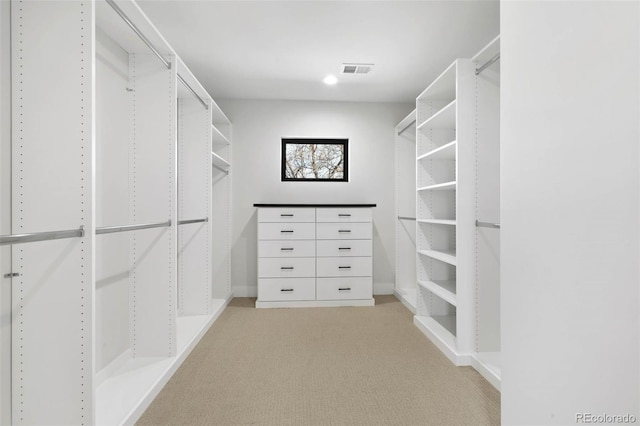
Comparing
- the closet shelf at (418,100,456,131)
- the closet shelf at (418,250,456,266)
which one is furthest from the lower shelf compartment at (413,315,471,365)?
the closet shelf at (418,100,456,131)

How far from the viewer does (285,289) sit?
12.5 ft

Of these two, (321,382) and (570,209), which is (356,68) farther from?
(570,209)

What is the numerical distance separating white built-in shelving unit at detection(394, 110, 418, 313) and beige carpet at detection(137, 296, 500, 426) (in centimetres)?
121

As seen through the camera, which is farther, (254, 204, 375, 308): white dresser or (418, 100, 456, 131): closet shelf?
(254, 204, 375, 308): white dresser

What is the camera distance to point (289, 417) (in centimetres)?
172

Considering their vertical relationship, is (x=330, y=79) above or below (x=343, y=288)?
above

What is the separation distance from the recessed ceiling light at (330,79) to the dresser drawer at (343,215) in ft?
4.43

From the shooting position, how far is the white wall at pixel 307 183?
4.30m

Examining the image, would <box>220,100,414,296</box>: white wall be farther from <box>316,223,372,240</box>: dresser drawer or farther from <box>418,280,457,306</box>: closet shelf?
<box>418,280,457,306</box>: closet shelf

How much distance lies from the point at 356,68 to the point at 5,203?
9.41ft

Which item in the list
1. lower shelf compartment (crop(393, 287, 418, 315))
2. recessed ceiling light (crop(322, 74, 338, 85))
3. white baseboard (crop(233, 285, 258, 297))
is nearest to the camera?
recessed ceiling light (crop(322, 74, 338, 85))

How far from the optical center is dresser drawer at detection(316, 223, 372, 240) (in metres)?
3.83

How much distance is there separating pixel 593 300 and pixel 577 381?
0.57 feet

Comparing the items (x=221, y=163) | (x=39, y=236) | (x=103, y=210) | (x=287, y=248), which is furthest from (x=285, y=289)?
(x=39, y=236)
